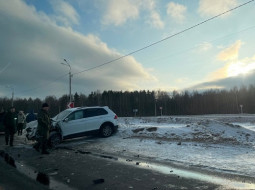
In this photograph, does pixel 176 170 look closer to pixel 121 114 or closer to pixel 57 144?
pixel 57 144

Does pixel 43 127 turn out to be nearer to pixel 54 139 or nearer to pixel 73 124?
pixel 54 139

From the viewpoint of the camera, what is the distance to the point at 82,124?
14.2 m

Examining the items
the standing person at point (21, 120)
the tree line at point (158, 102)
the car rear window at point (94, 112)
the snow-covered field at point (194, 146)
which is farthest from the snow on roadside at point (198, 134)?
the tree line at point (158, 102)

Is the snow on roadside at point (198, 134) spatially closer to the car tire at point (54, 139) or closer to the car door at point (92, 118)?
the car door at point (92, 118)

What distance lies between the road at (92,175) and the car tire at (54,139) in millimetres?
3641

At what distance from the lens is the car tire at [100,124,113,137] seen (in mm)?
14645

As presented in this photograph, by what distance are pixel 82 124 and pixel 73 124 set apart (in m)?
0.52

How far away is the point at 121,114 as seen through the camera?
108 m

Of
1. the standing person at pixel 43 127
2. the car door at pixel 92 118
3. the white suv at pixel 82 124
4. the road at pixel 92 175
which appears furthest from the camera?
the car door at pixel 92 118

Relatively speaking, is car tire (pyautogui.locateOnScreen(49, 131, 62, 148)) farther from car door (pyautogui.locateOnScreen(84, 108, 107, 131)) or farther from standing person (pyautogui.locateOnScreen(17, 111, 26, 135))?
standing person (pyautogui.locateOnScreen(17, 111, 26, 135))

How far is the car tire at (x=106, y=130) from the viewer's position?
14.6 meters

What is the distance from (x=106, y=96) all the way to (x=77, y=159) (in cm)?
10783

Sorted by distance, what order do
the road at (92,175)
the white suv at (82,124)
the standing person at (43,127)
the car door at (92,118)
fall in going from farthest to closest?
1. the car door at (92,118)
2. the white suv at (82,124)
3. the standing person at (43,127)
4. the road at (92,175)

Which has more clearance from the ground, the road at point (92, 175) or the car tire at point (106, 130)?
the car tire at point (106, 130)
